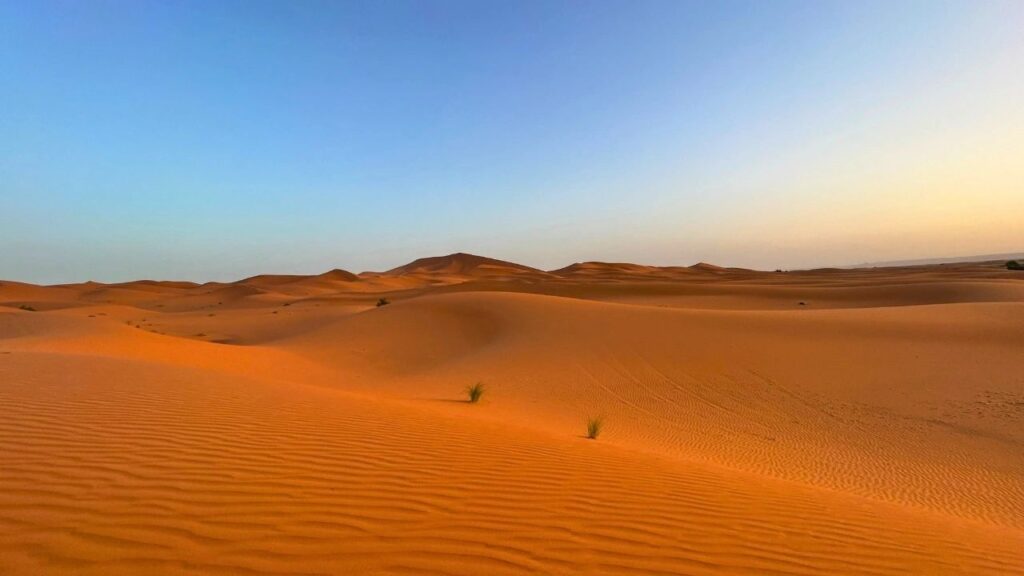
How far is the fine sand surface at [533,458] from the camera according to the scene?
3264 millimetres

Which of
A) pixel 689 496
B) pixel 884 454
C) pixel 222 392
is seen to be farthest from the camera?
pixel 884 454

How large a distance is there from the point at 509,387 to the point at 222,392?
7676 mm

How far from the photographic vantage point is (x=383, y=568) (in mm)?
2951

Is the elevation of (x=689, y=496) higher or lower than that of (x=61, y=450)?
lower

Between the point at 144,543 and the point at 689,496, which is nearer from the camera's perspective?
the point at 144,543

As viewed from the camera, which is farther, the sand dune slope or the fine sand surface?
the fine sand surface

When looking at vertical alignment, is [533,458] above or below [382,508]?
below

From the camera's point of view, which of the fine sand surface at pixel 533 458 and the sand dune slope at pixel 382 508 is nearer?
the sand dune slope at pixel 382 508

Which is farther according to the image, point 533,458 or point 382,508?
point 533,458

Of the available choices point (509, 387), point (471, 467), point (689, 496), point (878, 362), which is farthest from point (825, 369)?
point (471, 467)

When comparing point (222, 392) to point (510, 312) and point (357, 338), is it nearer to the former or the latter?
point (357, 338)

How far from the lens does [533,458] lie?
5.68 metres

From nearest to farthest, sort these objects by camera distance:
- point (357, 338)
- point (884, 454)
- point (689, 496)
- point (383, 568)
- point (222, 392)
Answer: point (383, 568) < point (689, 496) < point (222, 392) < point (884, 454) < point (357, 338)

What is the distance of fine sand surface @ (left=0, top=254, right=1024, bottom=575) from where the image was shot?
3.26 meters
